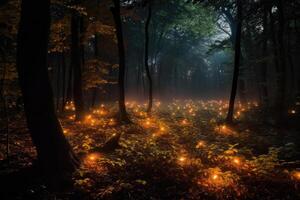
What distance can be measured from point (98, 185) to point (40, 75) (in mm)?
3026

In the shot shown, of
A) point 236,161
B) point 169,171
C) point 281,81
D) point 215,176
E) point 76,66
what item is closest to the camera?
point 215,176

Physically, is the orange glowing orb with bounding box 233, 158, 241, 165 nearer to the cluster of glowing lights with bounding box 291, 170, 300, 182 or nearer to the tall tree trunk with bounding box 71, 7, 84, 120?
the cluster of glowing lights with bounding box 291, 170, 300, 182

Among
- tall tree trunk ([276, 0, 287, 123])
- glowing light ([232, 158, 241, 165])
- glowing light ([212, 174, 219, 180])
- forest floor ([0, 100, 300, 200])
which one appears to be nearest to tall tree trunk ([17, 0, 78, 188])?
forest floor ([0, 100, 300, 200])

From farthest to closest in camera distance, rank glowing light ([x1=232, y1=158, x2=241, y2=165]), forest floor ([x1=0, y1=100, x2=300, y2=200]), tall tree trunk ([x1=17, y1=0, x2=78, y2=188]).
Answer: glowing light ([x1=232, y1=158, x2=241, y2=165]), tall tree trunk ([x1=17, y1=0, x2=78, y2=188]), forest floor ([x1=0, y1=100, x2=300, y2=200])

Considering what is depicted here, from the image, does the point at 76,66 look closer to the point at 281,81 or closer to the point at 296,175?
the point at 281,81

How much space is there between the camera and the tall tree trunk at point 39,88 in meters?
7.46

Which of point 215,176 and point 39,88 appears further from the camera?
point 215,176

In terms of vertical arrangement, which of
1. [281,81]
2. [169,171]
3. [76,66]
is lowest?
[169,171]

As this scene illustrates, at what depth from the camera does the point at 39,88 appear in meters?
7.55

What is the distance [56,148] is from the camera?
306 inches

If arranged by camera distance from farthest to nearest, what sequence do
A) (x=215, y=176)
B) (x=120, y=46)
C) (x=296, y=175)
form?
(x=120, y=46), (x=296, y=175), (x=215, y=176)

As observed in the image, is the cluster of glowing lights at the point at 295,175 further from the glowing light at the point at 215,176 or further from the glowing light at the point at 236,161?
the glowing light at the point at 215,176

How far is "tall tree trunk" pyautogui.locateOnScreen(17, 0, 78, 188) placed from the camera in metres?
7.46

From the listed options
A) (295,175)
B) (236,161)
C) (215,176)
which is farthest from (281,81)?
(215,176)
